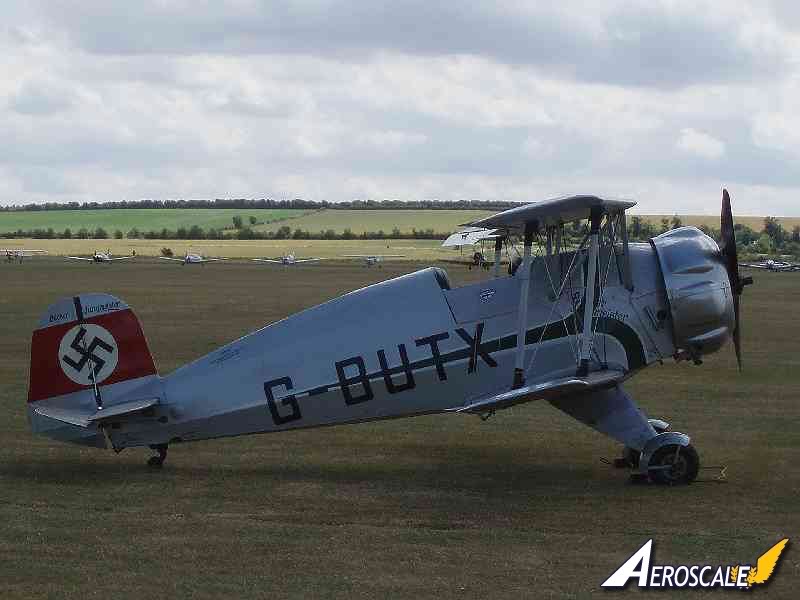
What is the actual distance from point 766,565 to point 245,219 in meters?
155

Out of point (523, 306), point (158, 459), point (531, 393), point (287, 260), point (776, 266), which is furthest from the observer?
point (287, 260)

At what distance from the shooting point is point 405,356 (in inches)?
490

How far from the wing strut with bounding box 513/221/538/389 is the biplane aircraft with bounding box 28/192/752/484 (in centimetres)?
2

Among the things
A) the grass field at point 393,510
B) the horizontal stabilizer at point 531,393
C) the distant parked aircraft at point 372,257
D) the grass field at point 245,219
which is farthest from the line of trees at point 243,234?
the horizontal stabilizer at point 531,393

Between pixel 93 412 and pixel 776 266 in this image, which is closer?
pixel 93 412

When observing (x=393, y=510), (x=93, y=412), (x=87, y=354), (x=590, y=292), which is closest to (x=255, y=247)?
(x=87, y=354)

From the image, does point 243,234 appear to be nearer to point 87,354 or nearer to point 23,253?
point 23,253

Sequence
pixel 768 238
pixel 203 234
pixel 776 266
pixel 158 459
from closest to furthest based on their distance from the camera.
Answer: pixel 158 459 < pixel 776 266 < pixel 768 238 < pixel 203 234

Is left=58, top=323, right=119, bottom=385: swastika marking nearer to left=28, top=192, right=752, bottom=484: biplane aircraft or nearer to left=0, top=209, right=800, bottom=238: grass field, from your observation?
left=28, top=192, right=752, bottom=484: biplane aircraft

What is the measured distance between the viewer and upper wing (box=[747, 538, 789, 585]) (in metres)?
8.88

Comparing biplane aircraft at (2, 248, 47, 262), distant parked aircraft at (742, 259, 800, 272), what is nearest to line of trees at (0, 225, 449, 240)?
biplane aircraft at (2, 248, 47, 262)

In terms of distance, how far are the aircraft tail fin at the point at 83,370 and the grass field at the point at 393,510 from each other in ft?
2.23

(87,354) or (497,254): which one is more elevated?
(497,254)

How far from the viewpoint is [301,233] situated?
140m
